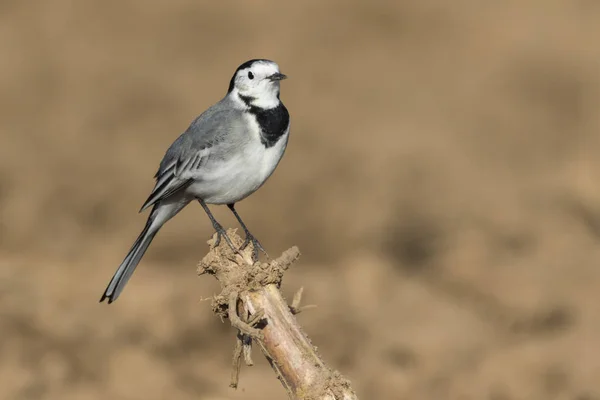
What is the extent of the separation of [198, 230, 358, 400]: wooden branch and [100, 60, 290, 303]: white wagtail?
78 cm

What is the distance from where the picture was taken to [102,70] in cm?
1391

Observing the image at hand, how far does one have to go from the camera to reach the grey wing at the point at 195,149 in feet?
21.5

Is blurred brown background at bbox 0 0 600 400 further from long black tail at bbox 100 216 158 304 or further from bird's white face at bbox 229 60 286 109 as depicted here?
bird's white face at bbox 229 60 286 109

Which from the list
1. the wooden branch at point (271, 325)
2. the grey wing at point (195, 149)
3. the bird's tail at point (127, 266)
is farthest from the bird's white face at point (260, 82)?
the wooden branch at point (271, 325)

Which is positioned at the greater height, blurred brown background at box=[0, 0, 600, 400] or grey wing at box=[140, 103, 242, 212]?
blurred brown background at box=[0, 0, 600, 400]

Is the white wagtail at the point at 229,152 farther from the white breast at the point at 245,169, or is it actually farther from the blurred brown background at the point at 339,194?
the blurred brown background at the point at 339,194

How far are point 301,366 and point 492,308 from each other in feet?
20.9

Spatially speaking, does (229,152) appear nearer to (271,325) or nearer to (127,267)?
(127,267)

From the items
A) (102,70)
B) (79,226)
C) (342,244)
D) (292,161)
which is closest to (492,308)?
(342,244)

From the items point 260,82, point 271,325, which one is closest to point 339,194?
point 260,82

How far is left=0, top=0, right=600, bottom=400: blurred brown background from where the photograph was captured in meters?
10.2

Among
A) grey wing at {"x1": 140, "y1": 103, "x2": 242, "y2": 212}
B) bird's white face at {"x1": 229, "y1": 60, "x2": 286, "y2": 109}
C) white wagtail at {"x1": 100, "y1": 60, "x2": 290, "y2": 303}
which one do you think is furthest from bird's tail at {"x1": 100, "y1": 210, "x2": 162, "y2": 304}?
bird's white face at {"x1": 229, "y1": 60, "x2": 286, "y2": 109}

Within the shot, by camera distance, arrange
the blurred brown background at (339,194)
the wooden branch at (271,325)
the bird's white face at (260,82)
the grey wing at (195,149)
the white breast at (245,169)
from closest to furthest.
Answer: the wooden branch at (271,325), the white breast at (245,169), the grey wing at (195,149), the bird's white face at (260,82), the blurred brown background at (339,194)

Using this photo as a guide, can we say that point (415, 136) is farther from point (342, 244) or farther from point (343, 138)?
point (342, 244)
